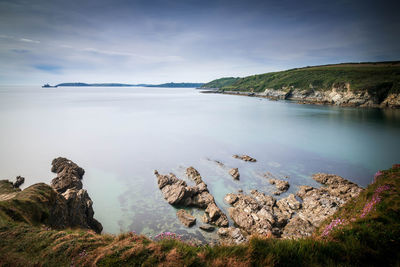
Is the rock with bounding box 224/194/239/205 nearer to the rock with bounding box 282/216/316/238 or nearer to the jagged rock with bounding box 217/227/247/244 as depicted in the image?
the jagged rock with bounding box 217/227/247/244

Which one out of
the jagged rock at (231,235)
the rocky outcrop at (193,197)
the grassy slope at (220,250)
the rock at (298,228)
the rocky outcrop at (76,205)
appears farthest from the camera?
the rocky outcrop at (193,197)

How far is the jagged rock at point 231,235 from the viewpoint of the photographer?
1179 cm

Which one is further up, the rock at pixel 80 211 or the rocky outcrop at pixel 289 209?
the rock at pixel 80 211

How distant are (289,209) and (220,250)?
471 inches

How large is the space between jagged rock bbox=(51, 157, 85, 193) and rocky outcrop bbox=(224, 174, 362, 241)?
1591 centimetres

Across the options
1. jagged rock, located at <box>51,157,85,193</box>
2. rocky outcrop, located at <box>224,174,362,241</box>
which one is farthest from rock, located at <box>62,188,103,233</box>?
rocky outcrop, located at <box>224,174,362,241</box>

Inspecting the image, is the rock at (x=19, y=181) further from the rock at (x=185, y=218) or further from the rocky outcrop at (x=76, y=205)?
the rock at (x=185, y=218)

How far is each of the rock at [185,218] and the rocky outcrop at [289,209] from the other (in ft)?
10.7

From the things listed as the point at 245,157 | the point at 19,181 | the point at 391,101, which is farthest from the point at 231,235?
the point at 391,101

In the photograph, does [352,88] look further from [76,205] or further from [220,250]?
[76,205]

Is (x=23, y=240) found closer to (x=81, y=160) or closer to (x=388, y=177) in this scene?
(x=388, y=177)

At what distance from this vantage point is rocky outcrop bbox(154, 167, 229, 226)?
14.2m

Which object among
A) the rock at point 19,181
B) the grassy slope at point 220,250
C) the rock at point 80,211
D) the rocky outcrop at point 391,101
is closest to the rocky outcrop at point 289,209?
the grassy slope at point 220,250

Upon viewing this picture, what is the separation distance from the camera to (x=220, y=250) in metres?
5.76
